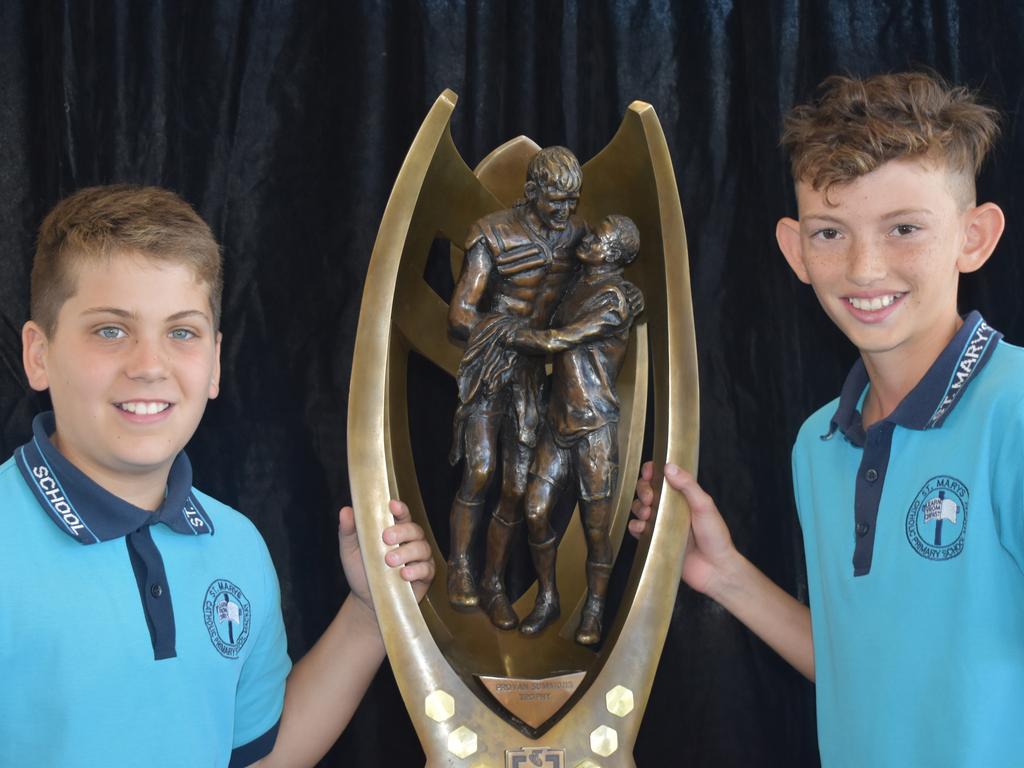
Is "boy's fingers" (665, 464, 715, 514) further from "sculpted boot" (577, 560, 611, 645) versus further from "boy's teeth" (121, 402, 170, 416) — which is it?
"boy's teeth" (121, 402, 170, 416)

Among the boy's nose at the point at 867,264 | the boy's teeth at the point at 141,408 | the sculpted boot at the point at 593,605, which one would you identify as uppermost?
the boy's nose at the point at 867,264

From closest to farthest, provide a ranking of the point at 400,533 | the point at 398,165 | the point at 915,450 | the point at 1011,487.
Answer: the point at 1011,487 → the point at 915,450 → the point at 400,533 → the point at 398,165

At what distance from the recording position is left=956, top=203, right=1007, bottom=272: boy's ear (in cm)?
116

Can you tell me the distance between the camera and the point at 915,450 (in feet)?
3.83

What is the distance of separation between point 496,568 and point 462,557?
6 centimetres

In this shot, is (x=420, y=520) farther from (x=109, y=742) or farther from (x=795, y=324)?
(x=795, y=324)

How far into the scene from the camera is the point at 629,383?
1.55 metres

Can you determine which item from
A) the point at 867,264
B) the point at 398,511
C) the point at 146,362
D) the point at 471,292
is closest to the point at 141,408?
the point at 146,362

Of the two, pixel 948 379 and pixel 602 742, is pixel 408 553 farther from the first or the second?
pixel 948 379

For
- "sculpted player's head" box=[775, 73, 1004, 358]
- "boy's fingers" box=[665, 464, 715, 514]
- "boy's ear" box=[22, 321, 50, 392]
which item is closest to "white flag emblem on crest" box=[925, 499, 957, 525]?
"sculpted player's head" box=[775, 73, 1004, 358]

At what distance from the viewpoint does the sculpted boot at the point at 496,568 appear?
1.40 m

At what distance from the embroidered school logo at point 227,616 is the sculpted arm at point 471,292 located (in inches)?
16.6

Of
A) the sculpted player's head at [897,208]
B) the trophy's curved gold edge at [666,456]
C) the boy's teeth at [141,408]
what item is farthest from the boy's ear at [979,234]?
the boy's teeth at [141,408]

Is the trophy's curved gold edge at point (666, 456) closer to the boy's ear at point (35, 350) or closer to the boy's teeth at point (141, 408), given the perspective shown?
the boy's teeth at point (141, 408)
